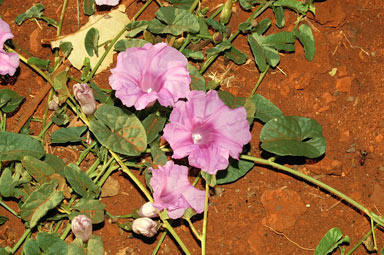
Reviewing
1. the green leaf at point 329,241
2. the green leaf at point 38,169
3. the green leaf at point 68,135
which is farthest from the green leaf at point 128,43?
the green leaf at point 329,241

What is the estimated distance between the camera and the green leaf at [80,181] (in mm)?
2391

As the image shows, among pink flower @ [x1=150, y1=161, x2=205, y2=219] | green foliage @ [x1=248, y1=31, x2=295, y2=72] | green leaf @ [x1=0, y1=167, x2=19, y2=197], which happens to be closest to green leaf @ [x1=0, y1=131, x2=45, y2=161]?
green leaf @ [x1=0, y1=167, x2=19, y2=197]

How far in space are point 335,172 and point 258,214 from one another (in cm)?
40

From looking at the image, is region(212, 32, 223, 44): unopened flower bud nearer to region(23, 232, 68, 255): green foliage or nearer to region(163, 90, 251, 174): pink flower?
region(163, 90, 251, 174): pink flower

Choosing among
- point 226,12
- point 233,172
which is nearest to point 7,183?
point 233,172

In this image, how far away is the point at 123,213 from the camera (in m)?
2.59

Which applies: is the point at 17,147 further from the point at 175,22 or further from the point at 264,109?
the point at 264,109

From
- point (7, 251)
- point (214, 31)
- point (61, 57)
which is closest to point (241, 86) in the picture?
point (214, 31)

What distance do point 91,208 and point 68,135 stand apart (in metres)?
0.35

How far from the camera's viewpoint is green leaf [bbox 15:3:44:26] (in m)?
2.68

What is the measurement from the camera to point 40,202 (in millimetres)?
2348

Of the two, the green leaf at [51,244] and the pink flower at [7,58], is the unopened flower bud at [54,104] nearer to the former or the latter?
the pink flower at [7,58]

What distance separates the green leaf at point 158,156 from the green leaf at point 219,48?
51 centimetres

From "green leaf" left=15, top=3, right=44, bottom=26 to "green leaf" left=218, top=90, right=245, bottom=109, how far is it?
934mm
